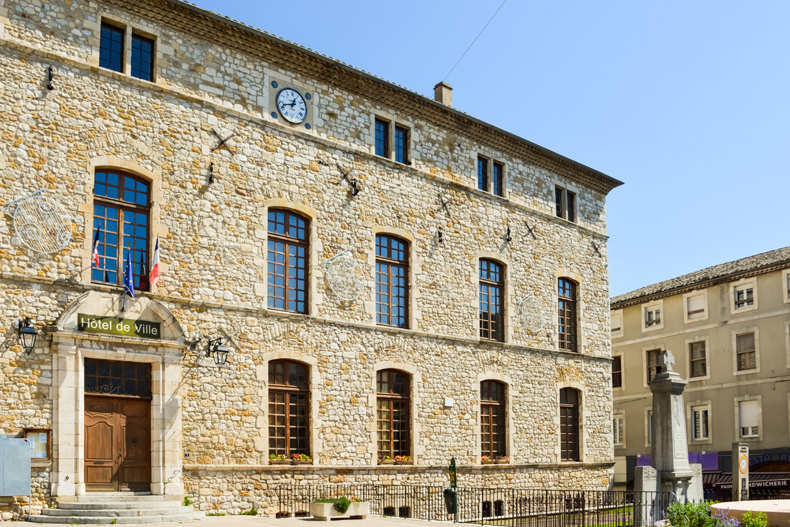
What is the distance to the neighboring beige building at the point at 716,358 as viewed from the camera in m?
30.2

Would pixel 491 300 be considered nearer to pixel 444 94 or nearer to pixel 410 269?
pixel 410 269

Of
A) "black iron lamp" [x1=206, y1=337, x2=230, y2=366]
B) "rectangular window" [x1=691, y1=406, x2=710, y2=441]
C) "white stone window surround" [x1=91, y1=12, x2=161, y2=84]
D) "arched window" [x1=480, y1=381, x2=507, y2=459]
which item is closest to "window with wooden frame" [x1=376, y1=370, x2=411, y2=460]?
"arched window" [x1=480, y1=381, x2=507, y2=459]

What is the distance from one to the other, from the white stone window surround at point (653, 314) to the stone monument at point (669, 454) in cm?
1872

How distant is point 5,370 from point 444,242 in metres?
10.8

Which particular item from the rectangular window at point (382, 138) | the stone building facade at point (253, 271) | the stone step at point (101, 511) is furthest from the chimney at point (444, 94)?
the stone step at point (101, 511)

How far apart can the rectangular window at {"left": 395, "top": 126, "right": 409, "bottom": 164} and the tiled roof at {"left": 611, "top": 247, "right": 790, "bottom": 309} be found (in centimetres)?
1609

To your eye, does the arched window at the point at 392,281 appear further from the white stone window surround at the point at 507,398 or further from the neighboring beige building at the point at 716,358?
the neighboring beige building at the point at 716,358

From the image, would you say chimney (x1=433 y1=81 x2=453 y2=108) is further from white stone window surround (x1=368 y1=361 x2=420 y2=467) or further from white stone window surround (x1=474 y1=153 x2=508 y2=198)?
white stone window surround (x1=368 y1=361 x2=420 y2=467)

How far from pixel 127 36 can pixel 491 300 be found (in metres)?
11.1

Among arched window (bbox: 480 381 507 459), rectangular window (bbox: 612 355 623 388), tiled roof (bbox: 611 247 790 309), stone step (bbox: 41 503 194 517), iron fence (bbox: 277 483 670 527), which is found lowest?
iron fence (bbox: 277 483 670 527)

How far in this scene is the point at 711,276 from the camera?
32.9 meters

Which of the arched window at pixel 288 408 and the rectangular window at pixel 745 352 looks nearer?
the arched window at pixel 288 408

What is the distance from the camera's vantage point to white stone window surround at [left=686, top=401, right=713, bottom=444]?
32184 millimetres

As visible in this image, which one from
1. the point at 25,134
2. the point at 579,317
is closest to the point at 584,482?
the point at 579,317
